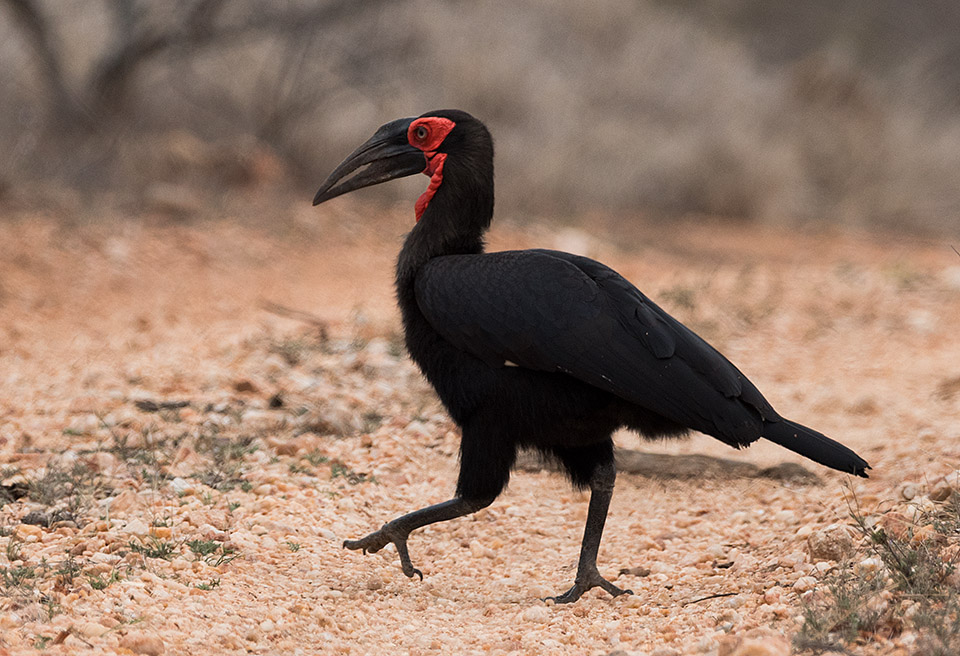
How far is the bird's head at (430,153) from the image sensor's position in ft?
13.5

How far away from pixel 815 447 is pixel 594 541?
851 mm

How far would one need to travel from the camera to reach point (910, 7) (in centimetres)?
2466

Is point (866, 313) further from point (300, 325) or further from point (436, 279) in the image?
point (436, 279)

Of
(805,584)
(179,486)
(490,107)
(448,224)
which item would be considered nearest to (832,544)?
(805,584)

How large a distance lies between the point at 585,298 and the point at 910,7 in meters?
24.1

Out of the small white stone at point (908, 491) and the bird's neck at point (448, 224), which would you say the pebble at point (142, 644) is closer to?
the bird's neck at point (448, 224)

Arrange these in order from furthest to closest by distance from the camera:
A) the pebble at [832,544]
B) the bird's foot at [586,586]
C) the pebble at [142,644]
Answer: the bird's foot at [586,586], the pebble at [832,544], the pebble at [142,644]

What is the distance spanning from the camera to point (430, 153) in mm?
4180

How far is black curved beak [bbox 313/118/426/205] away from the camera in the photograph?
4.23 metres

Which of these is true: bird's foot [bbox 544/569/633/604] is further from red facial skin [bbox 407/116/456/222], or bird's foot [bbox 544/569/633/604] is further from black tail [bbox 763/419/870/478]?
red facial skin [bbox 407/116/456/222]

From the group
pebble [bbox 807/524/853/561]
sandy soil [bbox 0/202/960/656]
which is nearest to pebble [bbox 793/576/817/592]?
sandy soil [bbox 0/202/960/656]

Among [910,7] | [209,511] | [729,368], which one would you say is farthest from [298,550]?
[910,7]

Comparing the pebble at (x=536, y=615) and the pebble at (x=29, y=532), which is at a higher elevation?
the pebble at (x=29, y=532)

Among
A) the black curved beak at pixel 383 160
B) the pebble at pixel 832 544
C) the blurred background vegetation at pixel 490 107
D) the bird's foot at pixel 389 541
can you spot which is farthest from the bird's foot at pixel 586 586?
the blurred background vegetation at pixel 490 107
